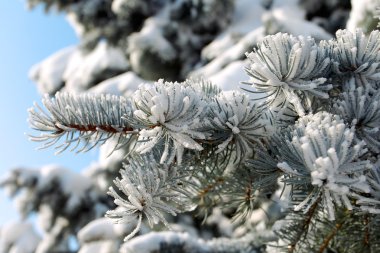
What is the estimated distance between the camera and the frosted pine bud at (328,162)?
44 cm

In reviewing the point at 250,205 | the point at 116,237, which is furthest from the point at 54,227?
the point at 250,205

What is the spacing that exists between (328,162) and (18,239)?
172 inches

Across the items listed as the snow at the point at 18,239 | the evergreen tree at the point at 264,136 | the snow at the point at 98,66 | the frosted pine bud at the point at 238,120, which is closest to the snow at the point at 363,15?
the evergreen tree at the point at 264,136

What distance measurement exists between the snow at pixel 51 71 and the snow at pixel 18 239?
1.40 metres

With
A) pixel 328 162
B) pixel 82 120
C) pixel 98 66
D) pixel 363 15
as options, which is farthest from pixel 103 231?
pixel 98 66

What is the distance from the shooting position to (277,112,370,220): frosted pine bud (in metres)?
0.44

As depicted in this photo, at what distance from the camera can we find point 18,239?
4305 mm

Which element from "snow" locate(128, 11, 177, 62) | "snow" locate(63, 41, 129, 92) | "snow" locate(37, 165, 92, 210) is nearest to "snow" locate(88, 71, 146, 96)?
"snow" locate(128, 11, 177, 62)

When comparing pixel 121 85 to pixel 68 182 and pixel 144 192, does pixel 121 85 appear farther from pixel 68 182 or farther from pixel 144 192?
pixel 144 192

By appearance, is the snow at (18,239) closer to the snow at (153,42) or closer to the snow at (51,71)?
the snow at (51,71)

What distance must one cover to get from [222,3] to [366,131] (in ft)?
11.5

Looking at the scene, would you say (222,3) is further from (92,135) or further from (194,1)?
(92,135)

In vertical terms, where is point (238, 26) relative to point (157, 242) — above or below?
above

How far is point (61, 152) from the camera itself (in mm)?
627
